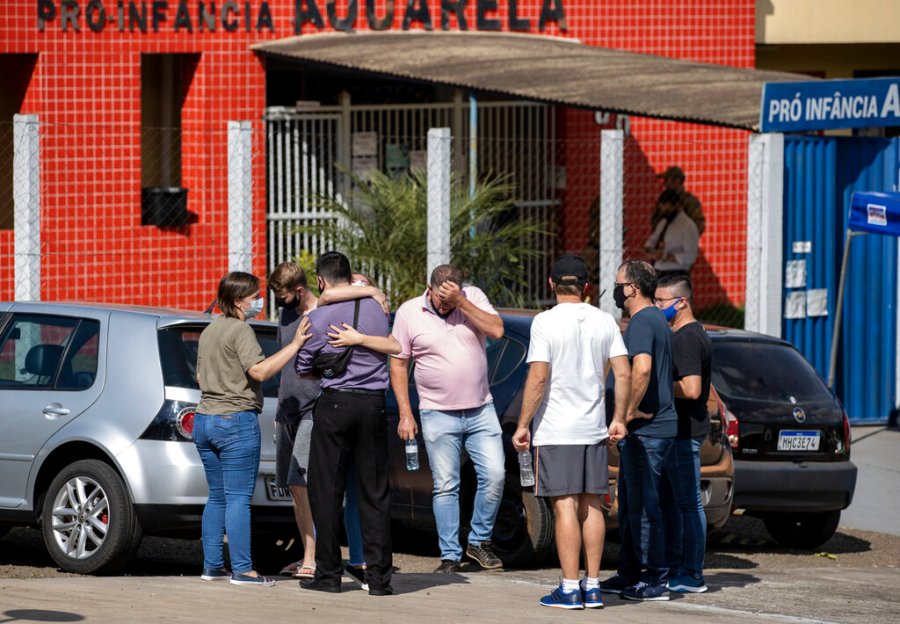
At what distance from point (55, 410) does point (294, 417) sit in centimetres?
132

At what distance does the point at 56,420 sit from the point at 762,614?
3.73 meters

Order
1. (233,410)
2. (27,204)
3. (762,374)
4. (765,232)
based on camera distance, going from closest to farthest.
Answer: (233,410)
(762,374)
(27,204)
(765,232)

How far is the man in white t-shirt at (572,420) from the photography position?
7.89 meters

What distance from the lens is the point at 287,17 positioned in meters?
17.8

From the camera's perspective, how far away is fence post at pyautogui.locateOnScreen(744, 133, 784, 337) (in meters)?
14.1

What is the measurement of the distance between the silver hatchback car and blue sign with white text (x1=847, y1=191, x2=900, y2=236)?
22.1 ft

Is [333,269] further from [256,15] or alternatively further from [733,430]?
[256,15]

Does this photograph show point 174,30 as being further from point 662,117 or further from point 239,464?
point 239,464

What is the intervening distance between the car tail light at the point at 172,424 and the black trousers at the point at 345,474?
2.77 ft

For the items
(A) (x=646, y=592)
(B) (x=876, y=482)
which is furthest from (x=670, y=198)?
(A) (x=646, y=592)

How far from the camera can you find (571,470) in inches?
310

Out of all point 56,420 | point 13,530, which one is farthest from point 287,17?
point 56,420

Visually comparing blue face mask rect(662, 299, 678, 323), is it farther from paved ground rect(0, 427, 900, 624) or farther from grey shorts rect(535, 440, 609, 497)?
paved ground rect(0, 427, 900, 624)

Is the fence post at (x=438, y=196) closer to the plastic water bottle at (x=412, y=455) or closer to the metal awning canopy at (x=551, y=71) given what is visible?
the metal awning canopy at (x=551, y=71)
